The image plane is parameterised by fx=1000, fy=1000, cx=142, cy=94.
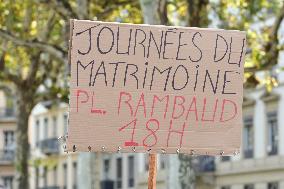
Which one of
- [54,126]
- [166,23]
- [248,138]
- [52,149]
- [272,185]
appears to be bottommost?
[272,185]

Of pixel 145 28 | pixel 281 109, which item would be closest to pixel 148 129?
pixel 145 28

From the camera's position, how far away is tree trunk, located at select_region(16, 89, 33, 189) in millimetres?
25578

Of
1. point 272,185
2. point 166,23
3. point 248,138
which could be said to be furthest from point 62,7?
point 248,138

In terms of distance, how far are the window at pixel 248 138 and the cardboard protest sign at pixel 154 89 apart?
30424mm

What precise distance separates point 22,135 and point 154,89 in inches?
722

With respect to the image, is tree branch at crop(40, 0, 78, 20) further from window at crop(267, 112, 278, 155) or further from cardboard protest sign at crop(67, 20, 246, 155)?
window at crop(267, 112, 278, 155)

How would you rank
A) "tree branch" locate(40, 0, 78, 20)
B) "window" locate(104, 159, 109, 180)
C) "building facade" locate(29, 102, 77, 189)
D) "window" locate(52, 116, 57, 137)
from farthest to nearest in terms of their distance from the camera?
"window" locate(52, 116, 57, 137) → "building facade" locate(29, 102, 77, 189) → "window" locate(104, 159, 109, 180) → "tree branch" locate(40, 0, 78, 20)

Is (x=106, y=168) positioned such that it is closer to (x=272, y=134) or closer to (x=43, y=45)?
(x=272, y=134)

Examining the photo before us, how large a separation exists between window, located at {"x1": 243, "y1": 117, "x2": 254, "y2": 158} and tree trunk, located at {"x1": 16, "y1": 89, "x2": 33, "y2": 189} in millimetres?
14237

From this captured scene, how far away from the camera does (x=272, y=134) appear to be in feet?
122

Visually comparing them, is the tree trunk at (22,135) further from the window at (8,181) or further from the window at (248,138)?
the window at (8,181)

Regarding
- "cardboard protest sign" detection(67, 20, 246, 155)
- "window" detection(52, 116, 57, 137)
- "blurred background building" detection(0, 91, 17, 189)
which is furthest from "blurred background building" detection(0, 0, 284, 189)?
"blurred background building" detection(0, 91, 17, 189)

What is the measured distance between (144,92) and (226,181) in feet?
106

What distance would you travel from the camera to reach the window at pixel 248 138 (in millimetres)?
38469
